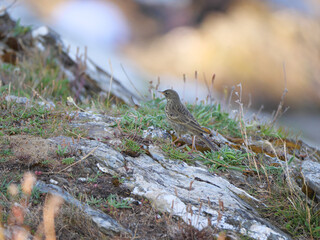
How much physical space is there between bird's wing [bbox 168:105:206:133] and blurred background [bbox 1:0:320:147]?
6577mm

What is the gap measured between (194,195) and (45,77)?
17.8 ft

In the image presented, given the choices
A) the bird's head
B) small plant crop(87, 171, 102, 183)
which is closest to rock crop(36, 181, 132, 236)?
small plant crop(87, 171, 102, 183)

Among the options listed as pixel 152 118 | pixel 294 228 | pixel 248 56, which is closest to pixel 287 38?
pixel 248 56

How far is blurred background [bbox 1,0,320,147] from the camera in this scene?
42.4ft

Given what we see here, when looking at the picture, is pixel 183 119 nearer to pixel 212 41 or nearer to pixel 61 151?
pixel 61 151

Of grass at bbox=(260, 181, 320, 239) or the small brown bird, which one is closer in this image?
grass at bbox=(260, 181, 320, 239)

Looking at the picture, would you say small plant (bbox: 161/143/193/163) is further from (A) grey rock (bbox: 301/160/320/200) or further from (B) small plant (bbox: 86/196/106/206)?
(A) grey rock (bbox: 301/160/320/200)

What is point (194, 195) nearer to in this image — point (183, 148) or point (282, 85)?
point (183, 148)

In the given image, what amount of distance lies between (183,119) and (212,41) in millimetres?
10149

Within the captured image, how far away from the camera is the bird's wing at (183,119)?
502 cm

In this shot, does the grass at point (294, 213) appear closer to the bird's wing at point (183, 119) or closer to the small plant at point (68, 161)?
the bird's wing at point (183, 119)

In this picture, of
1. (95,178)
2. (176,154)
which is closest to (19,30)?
(176,154)

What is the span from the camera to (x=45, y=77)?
324 inches

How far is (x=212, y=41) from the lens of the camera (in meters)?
14.6
